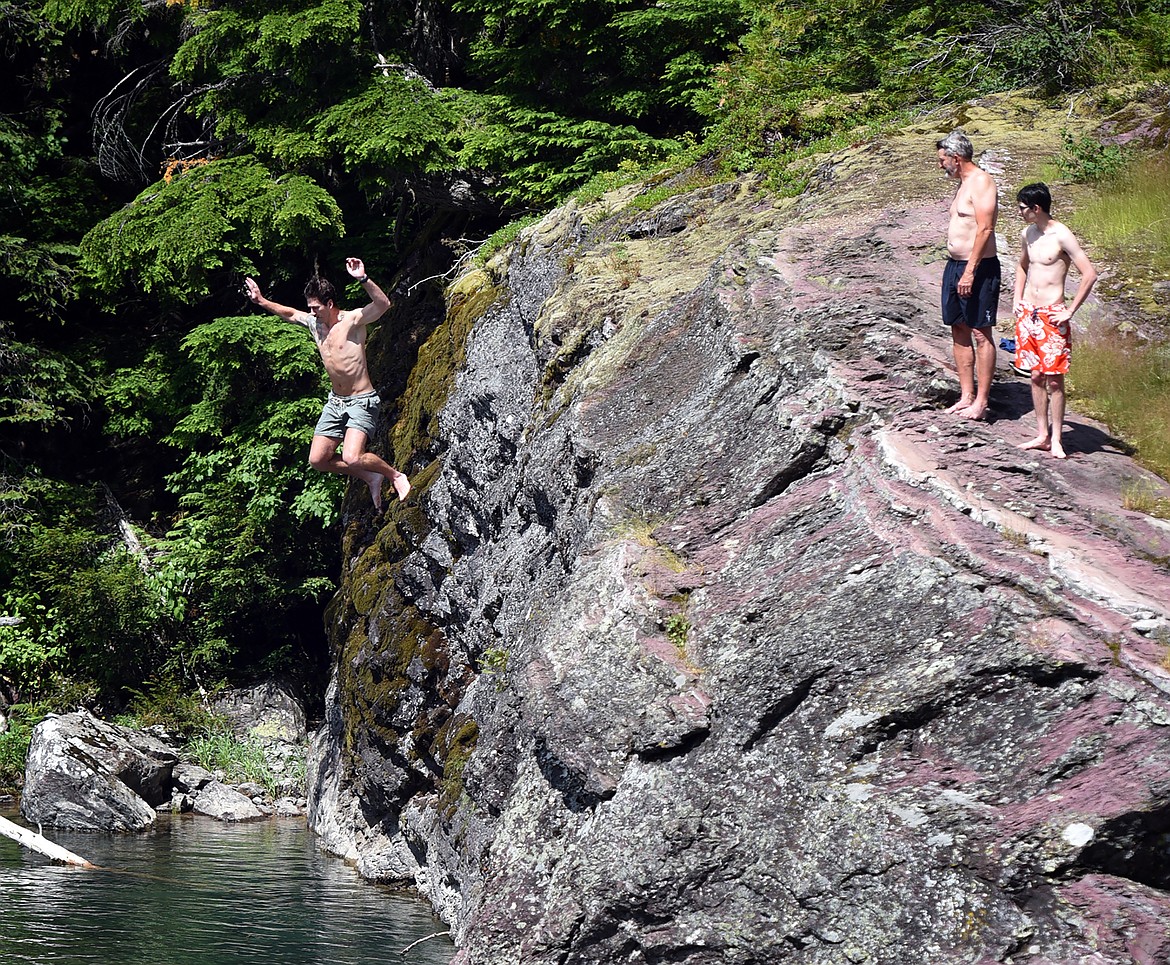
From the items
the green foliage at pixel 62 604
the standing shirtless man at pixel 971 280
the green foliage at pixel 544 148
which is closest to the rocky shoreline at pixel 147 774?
the green foliage at pixel 62 604

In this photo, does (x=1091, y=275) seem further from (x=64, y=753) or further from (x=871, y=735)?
(x=64, y=753)

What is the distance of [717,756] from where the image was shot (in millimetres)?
6223

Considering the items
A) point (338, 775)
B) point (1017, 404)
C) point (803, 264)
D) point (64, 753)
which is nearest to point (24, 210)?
point (64, 753)

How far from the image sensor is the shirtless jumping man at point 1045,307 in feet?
21.6

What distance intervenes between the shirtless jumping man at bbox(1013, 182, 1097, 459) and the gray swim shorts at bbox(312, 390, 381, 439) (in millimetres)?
5977

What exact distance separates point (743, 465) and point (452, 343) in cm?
874

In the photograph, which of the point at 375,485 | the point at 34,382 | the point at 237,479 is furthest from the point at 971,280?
the point at 34,382

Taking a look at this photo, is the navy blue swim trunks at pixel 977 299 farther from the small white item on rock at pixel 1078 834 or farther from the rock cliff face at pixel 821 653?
the small white item on rock at pixel 1078 834

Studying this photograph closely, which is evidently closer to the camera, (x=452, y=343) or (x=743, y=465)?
(x=743, y=465)

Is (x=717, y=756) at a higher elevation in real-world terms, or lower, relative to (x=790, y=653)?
lower

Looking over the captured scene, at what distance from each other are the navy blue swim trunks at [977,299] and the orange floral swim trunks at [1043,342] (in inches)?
8.3

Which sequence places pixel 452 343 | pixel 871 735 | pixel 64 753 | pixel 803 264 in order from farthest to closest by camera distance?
pixel 64 753 < pixel 452 343 < pixel 803 264 < pixel 871 735

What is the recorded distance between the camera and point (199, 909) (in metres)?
11.9

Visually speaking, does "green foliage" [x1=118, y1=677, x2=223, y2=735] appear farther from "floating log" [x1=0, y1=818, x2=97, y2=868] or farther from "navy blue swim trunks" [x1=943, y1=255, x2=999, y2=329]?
"navy blue swim trunks" [x1=943, y1=255, x2=999, y2=329]
